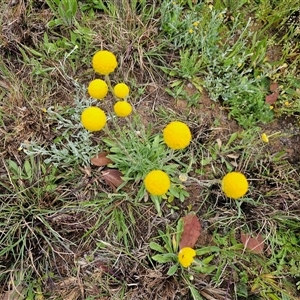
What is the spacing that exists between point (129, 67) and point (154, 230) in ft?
3.65

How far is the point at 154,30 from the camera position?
8.98 feet

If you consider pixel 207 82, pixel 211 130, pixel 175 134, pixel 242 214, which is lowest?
pixel 242 214

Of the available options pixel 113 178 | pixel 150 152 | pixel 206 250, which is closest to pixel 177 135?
pixel 150 152

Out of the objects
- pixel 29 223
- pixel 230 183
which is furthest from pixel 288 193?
pixel 29 223

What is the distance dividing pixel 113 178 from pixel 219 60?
3.64ft

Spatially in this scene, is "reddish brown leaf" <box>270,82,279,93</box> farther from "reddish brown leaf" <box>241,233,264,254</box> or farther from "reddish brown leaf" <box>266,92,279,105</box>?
"reddish brown leaf" <box>241,233,264,254</box>

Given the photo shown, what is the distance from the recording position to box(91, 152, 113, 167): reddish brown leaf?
2.44 metres

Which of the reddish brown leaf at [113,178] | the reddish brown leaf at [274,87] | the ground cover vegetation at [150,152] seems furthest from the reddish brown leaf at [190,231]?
the reddish brown leaf at [274,87]

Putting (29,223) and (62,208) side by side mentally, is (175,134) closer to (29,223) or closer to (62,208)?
(62,208)

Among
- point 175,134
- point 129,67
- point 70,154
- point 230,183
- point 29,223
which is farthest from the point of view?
point 129,67

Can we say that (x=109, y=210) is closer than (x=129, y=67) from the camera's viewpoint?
Yes

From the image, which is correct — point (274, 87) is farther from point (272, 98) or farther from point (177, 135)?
point (177, 135)

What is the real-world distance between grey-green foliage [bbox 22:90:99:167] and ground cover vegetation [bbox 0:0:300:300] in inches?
0.5

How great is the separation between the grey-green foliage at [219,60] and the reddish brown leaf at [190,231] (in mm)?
745
